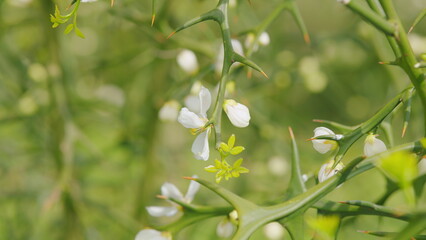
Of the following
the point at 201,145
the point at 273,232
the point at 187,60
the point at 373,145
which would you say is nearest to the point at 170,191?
the point at 201,145

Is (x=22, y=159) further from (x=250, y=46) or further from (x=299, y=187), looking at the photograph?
(x=299, y=187)

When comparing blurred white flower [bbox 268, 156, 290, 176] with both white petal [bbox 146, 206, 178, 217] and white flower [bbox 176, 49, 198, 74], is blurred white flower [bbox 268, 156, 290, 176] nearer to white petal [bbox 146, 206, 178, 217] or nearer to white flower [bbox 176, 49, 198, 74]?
white flower [bbox 176, 49, 198, 74]

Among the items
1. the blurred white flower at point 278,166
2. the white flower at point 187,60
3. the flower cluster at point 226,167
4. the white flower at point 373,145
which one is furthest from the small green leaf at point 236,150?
the blurred white flower at point 278,166

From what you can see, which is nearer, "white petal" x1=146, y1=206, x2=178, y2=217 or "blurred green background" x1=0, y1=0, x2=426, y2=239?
"white petal" x1=146, y1=206, x2=178, y2=217

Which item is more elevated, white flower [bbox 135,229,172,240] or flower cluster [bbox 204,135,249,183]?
flower cluster [bbox 204,135,249,183]

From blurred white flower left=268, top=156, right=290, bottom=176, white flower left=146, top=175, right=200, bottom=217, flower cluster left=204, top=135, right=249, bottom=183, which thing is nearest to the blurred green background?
blurred white flower left=268, top=156, right=290, bottom=176

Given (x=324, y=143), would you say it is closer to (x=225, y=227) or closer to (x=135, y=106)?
(x=225, y=227)
